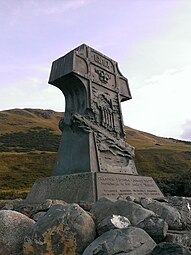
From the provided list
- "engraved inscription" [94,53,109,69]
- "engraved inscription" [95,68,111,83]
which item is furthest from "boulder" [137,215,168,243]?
"engraved inscription" [94,53,109,69]

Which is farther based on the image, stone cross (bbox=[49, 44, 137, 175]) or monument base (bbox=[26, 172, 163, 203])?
stone cross (bbox=[49, 44, 137, 175])

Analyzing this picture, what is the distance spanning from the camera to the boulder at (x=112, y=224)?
12.7 feet

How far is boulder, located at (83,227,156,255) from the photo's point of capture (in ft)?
11.1

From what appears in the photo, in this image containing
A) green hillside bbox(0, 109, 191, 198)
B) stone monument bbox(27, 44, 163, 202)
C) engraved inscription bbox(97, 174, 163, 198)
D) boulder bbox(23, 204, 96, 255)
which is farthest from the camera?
green hillside bbox(0, 109, 191, 198)

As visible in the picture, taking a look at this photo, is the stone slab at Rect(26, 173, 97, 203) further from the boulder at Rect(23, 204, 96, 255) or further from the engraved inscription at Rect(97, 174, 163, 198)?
the boulder at Rect(23, 204, 96, 255)

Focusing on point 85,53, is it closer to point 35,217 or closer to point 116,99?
point 116,99

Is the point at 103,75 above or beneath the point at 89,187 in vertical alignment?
above

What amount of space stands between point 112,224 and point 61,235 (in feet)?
2.10

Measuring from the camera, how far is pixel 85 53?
9.59m

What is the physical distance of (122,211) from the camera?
14.5 ft

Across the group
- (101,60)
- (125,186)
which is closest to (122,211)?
(125,186)

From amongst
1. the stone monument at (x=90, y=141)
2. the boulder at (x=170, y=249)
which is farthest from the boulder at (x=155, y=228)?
the stone monument at (x=90, y=141)

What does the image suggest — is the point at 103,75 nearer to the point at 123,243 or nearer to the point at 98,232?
the point at 98,232

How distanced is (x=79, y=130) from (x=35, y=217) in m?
3.37
